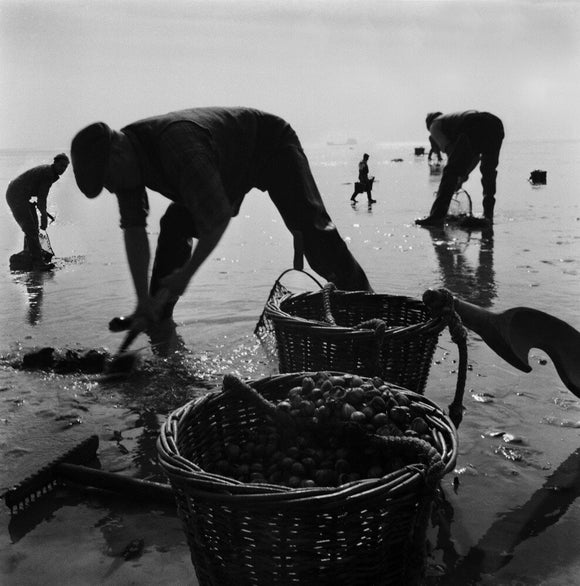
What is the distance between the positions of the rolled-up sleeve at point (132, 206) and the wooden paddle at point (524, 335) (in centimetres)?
215

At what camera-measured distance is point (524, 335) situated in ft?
10.8

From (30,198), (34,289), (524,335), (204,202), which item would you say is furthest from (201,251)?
(30,198)

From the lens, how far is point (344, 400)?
2186mm

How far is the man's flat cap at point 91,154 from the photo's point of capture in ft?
11.2

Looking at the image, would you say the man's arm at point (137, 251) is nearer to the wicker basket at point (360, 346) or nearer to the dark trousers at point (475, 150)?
the wicker basket at point (360, 346)

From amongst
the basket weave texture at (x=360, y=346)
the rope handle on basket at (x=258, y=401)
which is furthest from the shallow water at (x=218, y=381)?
the rope handle on basket at (x=258, y=401)

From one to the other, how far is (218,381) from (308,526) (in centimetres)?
264

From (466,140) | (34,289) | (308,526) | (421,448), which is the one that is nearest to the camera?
(308,526)

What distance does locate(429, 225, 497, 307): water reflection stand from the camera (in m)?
6.54

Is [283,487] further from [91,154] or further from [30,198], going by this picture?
[30,198]

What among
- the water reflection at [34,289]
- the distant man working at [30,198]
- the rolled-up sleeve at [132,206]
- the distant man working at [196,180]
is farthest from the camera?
the distant man working at [30,198]

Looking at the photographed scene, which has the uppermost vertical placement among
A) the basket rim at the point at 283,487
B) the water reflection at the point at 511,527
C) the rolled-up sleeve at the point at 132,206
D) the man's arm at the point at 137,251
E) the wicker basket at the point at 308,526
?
the rolled-up sleeve at the point at 132,206

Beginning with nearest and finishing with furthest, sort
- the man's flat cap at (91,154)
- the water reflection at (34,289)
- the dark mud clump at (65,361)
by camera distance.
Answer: the man's flat cap at (91,154), the dark mud clump at (65,361), the water reflection at (34,289)

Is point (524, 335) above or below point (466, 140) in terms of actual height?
below
